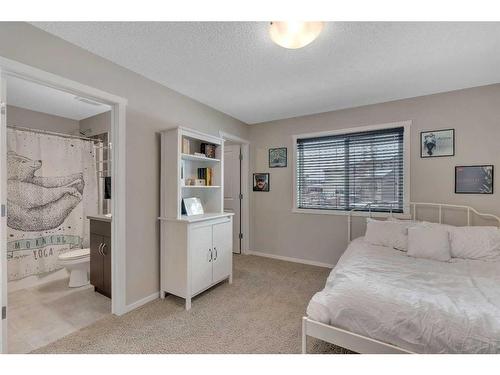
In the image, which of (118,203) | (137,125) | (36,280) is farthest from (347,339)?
(36,280)

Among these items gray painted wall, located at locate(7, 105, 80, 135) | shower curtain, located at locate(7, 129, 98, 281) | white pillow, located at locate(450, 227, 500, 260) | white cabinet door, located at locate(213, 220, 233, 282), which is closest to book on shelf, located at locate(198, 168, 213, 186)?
white cabinet door, located at locate(213, 220, 233, 282)

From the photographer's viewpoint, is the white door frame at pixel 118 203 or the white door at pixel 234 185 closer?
the white door frame at pixel 118 203

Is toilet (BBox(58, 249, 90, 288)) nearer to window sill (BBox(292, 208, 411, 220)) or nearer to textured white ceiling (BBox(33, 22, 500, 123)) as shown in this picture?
textured white ceiling (BBox(33, 22, 500, 123))

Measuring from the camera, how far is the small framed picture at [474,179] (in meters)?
2.54

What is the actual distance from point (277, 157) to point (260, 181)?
0.53 m

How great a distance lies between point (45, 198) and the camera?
299 cm

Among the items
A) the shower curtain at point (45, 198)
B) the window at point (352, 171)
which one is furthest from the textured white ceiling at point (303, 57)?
the shower curtain at point (45, 198)

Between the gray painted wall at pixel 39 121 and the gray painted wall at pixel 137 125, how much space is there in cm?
219

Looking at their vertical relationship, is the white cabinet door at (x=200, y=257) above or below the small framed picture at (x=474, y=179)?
below

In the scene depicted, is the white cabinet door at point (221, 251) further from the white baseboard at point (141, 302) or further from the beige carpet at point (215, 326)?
the white baseboard at point (141, 302)

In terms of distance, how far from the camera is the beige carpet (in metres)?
1.69

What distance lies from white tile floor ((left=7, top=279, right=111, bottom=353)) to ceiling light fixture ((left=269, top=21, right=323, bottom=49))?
2.77m

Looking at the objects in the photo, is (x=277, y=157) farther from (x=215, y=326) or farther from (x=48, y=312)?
(x=48, y=312)
